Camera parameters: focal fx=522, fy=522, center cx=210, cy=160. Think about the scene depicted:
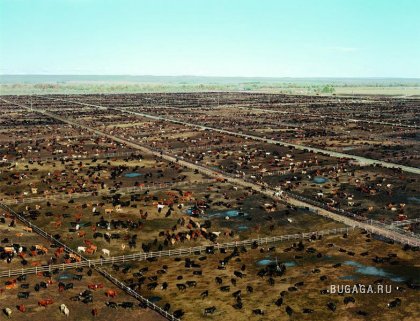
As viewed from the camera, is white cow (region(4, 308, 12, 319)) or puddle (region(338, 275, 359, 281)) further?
puddle (region(338, 275, 359, 281))

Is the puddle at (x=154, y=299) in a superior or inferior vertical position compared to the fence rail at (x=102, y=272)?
inferior

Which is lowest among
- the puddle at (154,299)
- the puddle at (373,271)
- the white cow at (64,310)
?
the puddle at (154,299)

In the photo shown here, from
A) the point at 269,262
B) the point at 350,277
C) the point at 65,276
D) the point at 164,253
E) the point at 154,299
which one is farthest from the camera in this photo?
the point at 164,253

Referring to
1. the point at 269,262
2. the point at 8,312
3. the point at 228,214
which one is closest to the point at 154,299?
the point at 8,312

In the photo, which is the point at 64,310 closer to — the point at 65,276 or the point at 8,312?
the point at 8,312

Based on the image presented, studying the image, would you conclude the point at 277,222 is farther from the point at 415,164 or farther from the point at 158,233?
the point at 415,164

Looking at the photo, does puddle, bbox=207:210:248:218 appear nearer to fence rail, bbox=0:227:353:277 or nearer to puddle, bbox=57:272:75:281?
fence rail, bbox=0:227:353:277

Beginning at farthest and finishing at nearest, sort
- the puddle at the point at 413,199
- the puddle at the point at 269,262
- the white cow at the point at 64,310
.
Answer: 1. the puddle at the point at 413,199
2. the puddle at the point at 269,262
3. the white cow at the point at 64,310

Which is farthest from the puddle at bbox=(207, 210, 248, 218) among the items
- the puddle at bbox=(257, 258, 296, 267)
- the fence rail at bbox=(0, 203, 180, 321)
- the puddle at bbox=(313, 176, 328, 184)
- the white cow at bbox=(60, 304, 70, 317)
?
the white cow at bbox=(60, 304, 70, 317)

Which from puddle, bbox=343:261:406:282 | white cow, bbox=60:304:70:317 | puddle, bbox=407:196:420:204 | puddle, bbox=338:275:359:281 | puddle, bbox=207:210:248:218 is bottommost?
white cow, bbox=60:304:70:317

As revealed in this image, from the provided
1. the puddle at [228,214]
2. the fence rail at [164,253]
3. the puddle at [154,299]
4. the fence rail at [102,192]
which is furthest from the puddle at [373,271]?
the fence rail at [102,192]

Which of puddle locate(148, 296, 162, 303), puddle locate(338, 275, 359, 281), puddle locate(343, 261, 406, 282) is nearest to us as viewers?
puddle locate(148, 296, 162, 303)

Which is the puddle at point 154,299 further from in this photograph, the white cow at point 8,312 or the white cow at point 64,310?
the white cow at point 8,312
